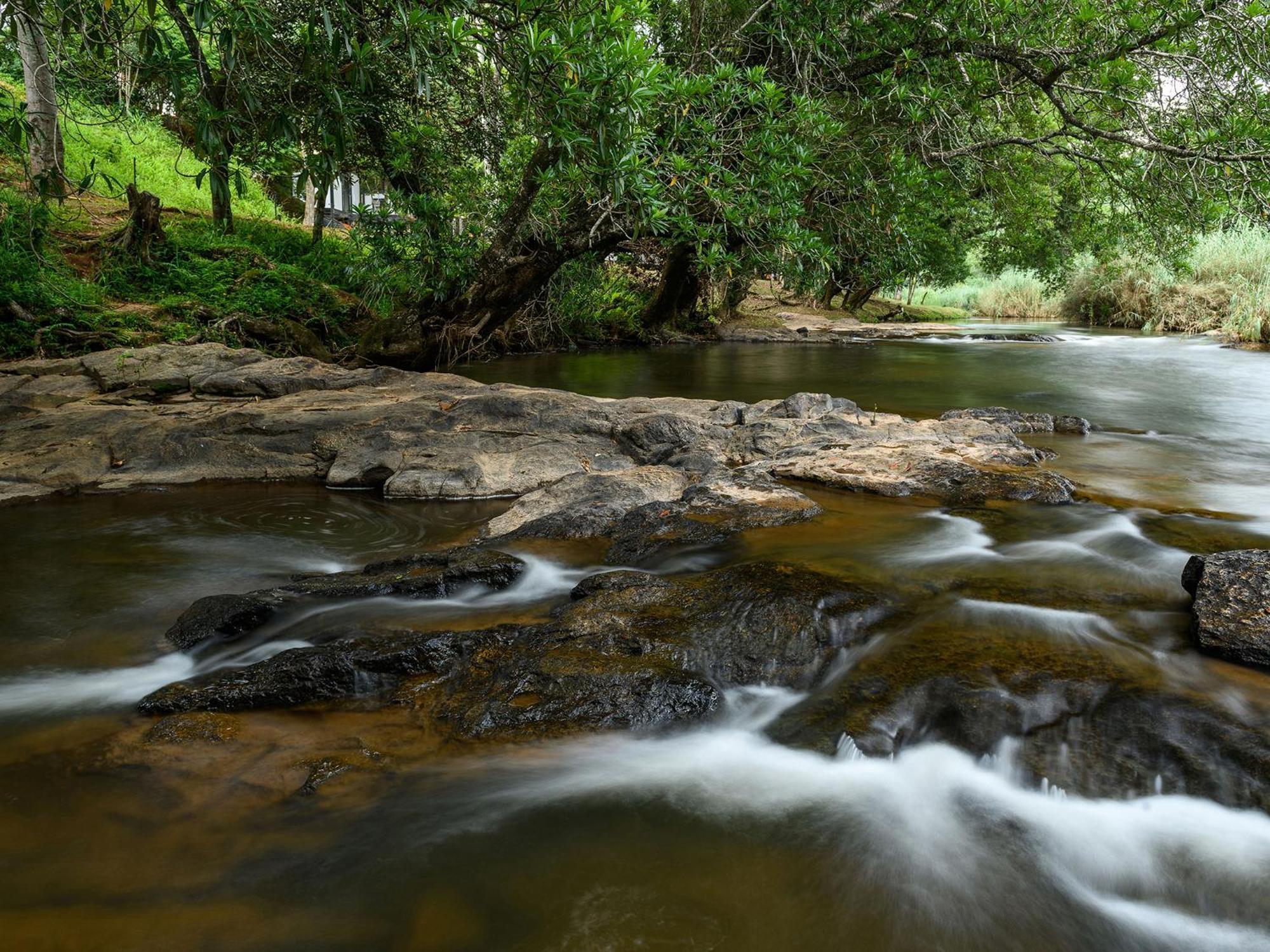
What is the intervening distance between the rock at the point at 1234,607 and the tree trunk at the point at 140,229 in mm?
14234

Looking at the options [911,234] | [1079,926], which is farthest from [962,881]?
[911,234]

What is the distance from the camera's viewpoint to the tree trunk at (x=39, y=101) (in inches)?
155

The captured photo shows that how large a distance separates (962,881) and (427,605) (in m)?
2.58

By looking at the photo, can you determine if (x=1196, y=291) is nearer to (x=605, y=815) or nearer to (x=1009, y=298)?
(x=1009, y=298)

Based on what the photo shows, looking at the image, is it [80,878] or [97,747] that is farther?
[97,747]

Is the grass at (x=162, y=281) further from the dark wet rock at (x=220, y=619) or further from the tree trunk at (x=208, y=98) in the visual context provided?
the dark wet rock at (x=220, y=619)

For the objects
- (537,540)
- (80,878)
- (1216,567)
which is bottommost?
(80,878)

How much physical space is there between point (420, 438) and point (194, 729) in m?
4.07

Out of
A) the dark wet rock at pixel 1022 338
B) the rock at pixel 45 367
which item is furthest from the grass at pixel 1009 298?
the rock at pixel 45 367

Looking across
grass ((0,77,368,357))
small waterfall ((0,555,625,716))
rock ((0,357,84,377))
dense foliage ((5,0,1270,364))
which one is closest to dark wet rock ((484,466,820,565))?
small waterfall ((0,555,625,716))

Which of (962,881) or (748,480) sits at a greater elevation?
(748,480)

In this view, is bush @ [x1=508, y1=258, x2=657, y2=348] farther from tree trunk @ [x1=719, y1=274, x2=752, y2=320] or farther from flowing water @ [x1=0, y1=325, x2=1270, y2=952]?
flowing water @ [x1=0, y1=325, x2=1270, y2=952]

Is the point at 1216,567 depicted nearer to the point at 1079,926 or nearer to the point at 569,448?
the point at 1079,926

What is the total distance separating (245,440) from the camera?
6.70 m
